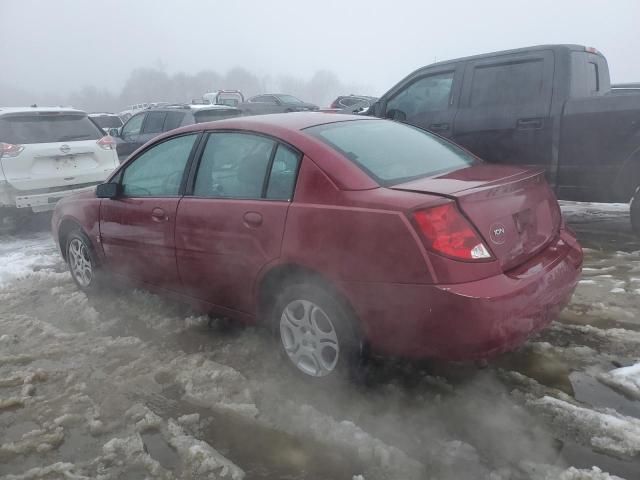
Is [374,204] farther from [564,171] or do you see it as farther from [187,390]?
[564,171]

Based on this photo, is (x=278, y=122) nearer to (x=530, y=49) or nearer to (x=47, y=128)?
(x=530, y=49)

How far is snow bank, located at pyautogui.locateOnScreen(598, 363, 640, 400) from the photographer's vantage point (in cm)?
271

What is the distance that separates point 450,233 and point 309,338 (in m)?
1.00

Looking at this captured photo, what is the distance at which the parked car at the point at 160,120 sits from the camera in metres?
9.41

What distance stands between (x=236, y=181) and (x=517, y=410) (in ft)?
6.54

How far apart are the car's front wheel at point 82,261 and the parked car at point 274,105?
15.4m

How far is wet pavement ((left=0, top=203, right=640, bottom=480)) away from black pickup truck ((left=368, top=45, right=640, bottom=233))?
153cm

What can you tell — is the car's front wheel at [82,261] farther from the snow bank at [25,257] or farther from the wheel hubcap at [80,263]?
the snow bank at [25,257]

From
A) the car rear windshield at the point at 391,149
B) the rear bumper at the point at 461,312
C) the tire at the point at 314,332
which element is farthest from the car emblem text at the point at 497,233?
the tire at the point at 314,332

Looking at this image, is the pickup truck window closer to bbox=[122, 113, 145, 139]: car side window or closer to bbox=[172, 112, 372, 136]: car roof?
bbox=[172, 112, 372, 136]: car roof

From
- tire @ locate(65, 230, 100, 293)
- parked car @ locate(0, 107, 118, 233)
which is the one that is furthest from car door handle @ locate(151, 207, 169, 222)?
parked car @ locate(0, 107, 118, 233)

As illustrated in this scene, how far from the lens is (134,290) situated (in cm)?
452

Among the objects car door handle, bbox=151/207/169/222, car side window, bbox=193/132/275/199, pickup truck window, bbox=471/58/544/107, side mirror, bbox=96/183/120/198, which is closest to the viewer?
car side window, bbox=193/132/275/199

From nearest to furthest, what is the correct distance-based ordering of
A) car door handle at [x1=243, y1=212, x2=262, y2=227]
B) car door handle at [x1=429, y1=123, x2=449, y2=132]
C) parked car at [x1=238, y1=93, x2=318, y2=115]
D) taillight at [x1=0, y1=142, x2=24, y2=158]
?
car door handle at [x1=243, y1=212, x2=262, y2=227] → car door handle at [x1=429, y1=123, x2=449, y2=132] → taillight at [x1=0, y1=142, x2=24, y2=158] → parked car at [x1=238, y1=93, x2=318, y2=115]
